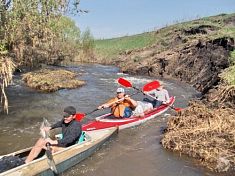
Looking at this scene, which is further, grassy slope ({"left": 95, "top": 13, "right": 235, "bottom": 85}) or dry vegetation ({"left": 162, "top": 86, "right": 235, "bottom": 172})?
grassy slope ({"left": 95, "top": 13, "right": 235, "bottom": 85})

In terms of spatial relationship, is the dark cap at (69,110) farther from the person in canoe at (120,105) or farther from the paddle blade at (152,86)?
the paddle blade at (152,86)

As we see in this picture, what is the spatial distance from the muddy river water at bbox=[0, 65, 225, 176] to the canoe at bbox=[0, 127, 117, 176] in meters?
0.21

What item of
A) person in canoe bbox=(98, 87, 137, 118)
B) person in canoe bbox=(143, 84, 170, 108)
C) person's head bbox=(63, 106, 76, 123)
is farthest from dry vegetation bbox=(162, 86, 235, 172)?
person's head bbox=(63, 106, 76, 123)

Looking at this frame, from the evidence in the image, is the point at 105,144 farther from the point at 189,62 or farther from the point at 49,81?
the point at 189,62

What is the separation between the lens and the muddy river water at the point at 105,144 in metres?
9.55

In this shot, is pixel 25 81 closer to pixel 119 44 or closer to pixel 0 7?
pixel 0 7

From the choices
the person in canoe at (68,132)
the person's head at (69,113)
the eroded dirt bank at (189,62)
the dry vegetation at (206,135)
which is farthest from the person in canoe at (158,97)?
the person's head at (69,113)

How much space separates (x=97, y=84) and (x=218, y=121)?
45.5 feet

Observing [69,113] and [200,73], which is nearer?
[69,113]

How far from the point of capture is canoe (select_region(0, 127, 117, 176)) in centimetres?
795

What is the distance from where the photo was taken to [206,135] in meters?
10.7

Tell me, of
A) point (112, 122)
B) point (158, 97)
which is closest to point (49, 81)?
point (158, 97)

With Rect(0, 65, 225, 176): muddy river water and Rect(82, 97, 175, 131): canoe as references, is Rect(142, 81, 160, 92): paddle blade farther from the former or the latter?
Rect(82, 97, 175, 131): canoe

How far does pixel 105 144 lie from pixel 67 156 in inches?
90.2
